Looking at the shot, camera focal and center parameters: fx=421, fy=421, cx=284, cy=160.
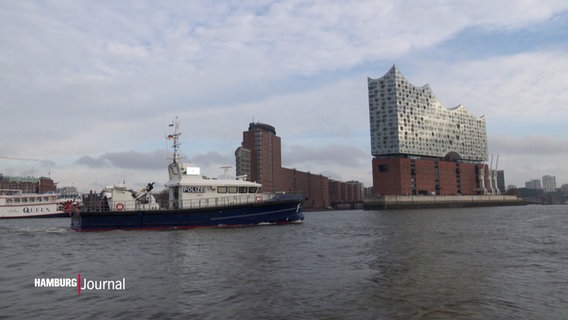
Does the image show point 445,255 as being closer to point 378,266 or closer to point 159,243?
point 378,266

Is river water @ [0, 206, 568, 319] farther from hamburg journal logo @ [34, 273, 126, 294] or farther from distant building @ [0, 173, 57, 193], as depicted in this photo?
distant building @ [0, 173, 57, 193]

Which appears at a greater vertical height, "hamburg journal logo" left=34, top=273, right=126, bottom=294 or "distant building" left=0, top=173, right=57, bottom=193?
"distant building" left=0, top=173, right=57, bottom=193

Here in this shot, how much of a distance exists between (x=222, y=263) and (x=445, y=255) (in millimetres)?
10081

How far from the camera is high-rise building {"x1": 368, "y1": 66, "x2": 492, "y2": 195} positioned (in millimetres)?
150125

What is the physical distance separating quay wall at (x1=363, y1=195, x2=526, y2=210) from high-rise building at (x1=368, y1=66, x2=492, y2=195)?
11.3 ft

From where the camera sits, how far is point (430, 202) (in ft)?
484

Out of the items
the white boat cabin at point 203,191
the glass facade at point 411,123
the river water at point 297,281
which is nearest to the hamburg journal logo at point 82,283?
the river water at point 297,281

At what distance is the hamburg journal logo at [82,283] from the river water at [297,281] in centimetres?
13

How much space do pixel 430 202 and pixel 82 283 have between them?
479ft

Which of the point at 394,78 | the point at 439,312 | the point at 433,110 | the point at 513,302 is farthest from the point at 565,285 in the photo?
the point at 433,110

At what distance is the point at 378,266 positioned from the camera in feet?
54.2

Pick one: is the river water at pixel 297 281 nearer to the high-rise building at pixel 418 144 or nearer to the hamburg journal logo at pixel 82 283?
the hamburg journal logo at pixel 82 283

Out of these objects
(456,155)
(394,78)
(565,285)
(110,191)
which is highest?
(394,78)

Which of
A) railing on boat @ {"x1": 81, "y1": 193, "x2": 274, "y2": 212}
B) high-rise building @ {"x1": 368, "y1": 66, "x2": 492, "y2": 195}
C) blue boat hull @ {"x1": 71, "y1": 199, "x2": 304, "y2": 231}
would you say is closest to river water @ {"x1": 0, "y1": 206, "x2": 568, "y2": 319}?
blue boat hull @ {"x1": 71, "y1": 199, "x2": 304, "y2": 231}
